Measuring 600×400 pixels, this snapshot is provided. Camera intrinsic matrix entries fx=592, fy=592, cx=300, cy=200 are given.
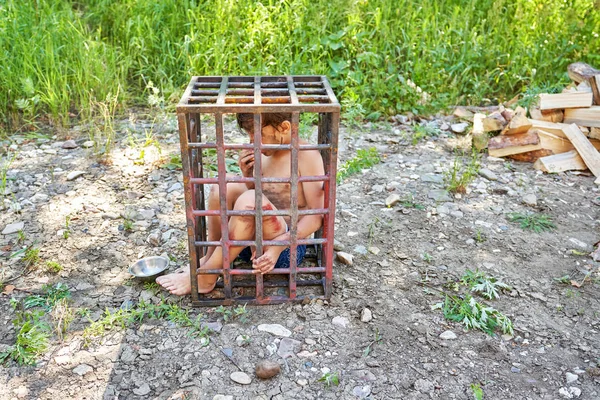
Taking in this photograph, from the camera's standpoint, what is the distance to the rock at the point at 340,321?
2.51 m

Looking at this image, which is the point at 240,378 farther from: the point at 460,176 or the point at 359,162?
the point at 460,176

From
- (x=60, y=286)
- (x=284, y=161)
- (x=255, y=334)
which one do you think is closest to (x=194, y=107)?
(x=284, y=161)

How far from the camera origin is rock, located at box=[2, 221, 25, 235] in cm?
317

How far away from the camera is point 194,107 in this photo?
220 cm

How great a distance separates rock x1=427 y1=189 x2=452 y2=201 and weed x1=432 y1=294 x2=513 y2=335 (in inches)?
41.5

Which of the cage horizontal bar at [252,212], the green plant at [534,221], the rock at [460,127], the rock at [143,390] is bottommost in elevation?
the green plant at [534,221]

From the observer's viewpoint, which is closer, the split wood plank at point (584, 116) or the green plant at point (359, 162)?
the green plant at point (359, 162)

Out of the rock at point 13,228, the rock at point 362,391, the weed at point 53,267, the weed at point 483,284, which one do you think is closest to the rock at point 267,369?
the rock at point 362,391

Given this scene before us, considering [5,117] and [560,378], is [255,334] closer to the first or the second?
[560,378]

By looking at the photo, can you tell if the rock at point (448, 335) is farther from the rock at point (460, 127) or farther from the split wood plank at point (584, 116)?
the split wood plank at point (584, 116)

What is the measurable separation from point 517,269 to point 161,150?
2474mm

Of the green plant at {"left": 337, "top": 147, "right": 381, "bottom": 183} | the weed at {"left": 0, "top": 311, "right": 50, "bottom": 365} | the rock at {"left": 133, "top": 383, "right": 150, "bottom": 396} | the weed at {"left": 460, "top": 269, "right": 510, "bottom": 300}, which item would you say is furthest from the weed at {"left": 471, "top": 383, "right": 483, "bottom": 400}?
the green plant at {"left": 337, "top": 147, "right": 381, "bottom": 183}

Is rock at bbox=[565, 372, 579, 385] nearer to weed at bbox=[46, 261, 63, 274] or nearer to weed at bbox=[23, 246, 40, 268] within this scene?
weed at bbox=[46, 261, 63, 274]

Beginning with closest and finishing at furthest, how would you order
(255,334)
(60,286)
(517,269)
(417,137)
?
(255,334) → (60,286) → (517,269) → (417,137)
